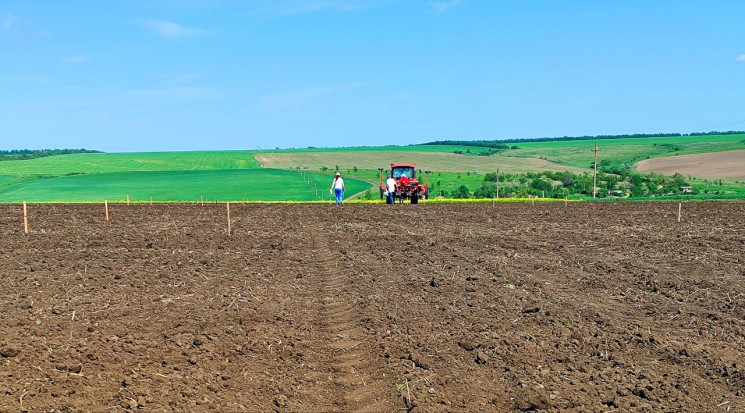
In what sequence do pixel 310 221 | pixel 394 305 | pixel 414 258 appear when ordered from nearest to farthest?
pixel 394 305 → pixel 414 258 → pixel 310 221

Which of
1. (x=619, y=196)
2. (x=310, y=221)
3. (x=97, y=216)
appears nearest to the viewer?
(x=310, y=221)

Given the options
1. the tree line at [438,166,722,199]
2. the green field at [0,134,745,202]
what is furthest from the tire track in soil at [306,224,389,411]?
the tree line at [438,166,722,199]

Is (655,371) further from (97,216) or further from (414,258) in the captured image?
(97,216)

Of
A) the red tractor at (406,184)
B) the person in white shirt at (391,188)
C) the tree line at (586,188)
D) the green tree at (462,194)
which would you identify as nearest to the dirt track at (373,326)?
the person in white shirt at (391,188)

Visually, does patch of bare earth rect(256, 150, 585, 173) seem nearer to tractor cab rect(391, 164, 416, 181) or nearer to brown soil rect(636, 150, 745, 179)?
brown soil rect(636, 150, 745, 179)

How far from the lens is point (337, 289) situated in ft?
35.7

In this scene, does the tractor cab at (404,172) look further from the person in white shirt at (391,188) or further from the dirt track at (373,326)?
the dirt track at (373,326)

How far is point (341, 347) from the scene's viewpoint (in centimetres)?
772

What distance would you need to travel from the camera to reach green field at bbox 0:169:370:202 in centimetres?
4525

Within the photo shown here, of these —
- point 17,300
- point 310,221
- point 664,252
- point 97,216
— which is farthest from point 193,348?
point 97,216

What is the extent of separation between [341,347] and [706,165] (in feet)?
271

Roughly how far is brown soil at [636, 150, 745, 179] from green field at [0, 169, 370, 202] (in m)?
38.5

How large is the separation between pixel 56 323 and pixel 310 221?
49.5 ft

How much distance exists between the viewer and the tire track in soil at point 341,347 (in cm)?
630
